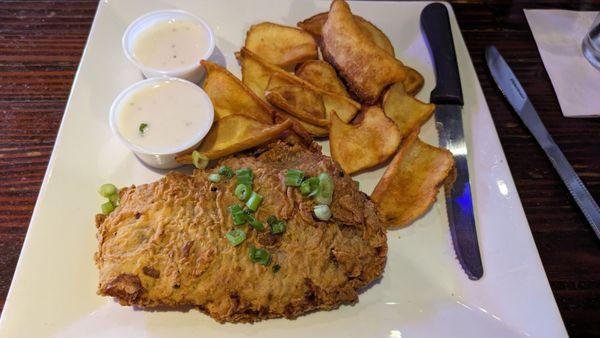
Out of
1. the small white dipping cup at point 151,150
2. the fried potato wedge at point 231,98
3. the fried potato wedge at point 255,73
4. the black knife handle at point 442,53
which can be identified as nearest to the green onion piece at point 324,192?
the fried potato wedge at point 231,98

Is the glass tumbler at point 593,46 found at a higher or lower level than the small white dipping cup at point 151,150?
higher

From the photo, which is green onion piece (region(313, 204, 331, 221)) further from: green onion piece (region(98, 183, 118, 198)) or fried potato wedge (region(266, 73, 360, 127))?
green onion piece (region(98, 183, 118, 198))

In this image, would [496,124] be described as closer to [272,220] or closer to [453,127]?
[453,127]

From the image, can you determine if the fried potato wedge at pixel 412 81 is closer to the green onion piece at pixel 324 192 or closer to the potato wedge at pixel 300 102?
the potato wedge at pixel 300 102

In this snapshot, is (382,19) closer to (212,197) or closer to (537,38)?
(537,38)

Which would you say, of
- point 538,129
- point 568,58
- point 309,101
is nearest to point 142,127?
point 309,101

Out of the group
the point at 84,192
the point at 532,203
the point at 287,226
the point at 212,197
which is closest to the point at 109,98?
the point at 84,192
